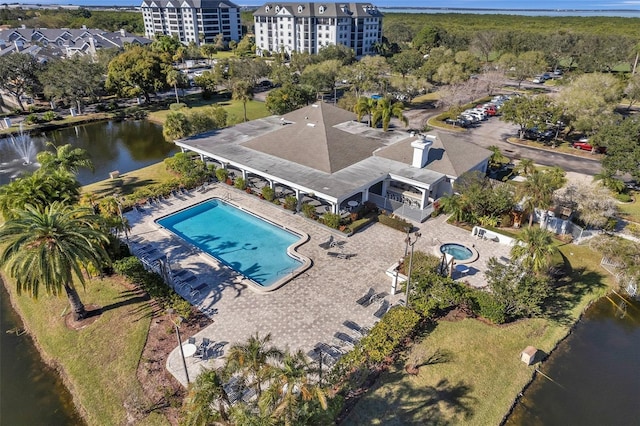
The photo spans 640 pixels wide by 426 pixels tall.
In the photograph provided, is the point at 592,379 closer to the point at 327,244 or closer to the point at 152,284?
the point at 327,244

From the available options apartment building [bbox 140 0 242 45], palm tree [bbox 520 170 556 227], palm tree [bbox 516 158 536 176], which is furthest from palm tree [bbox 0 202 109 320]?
apartment building [bbox 140 0 242 45]

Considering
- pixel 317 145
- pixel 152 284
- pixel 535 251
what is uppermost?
Result: pixel 317 145

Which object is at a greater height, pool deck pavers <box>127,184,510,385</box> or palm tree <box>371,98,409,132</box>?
palm tree <box>371,98,409,132</box>

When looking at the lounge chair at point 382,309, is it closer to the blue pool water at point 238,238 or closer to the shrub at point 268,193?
the blue pool water at point 238,238

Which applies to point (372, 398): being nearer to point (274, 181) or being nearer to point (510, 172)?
point (274, 181)

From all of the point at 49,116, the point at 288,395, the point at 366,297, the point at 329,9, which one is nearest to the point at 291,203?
the point at 366,297

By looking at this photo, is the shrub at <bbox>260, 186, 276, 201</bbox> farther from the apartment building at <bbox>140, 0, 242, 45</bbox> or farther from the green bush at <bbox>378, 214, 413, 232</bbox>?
the apartment building at <bbox>140, 0, 242, 45</bbox>
